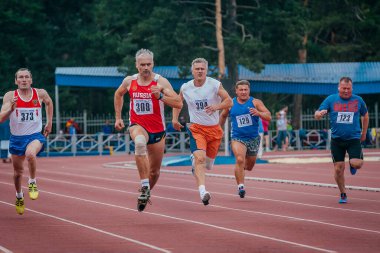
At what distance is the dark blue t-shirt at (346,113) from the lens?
1675 centimetres

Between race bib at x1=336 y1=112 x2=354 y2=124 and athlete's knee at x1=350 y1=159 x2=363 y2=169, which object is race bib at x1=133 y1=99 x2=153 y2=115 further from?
athlete's knee at x1=350 y1=159 x2=363 y2=169

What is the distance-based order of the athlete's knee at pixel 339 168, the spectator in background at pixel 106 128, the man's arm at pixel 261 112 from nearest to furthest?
the athlete's knee at pixel 339 168 → the man's arm at pixel 261 112 → the spectator in background at pixel 106 128

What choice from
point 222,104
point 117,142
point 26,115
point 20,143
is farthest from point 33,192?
point 117,142

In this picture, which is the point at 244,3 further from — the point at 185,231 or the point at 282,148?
the point at 185,231

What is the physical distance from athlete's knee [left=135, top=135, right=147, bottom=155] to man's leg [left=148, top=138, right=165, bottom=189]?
0.53m

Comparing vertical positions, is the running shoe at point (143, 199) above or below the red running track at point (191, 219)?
above

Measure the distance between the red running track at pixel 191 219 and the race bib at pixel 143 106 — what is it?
4.90 ft

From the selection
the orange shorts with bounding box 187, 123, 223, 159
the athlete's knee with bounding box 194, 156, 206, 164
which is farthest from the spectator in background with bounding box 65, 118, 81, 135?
the athlete's knee with bounding box 194, 156, 206, 164

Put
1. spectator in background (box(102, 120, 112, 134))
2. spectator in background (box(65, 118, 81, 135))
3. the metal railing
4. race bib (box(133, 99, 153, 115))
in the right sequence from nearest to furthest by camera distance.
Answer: race bib (box(133, 99, 153, 115)) → the metal railing → spectator in background (box(65, 118, 81, 135)) → spectator in background (box(102, 120, 112, 134))

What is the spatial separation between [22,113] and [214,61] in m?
35.8

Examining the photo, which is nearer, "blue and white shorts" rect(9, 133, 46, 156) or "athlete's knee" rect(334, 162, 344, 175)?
"blue and white shorts" rect(9, 133, 46, 156)

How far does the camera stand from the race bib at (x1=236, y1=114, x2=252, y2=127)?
721 inches

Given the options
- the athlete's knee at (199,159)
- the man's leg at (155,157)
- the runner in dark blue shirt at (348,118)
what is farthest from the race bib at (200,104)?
the runner in dark blue shirt at (348,118)

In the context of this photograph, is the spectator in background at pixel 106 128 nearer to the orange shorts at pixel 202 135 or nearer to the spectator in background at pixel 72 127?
the spectator in background at pixel 72 127
